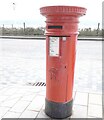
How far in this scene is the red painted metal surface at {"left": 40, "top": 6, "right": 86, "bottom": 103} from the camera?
3395 millimetres

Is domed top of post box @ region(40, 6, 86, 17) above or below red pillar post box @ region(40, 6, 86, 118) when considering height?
above

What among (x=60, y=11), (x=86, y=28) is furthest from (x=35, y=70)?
(x=86, y=28)

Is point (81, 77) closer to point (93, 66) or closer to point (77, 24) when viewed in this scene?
point (93, 66)

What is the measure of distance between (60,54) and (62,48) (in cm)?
10

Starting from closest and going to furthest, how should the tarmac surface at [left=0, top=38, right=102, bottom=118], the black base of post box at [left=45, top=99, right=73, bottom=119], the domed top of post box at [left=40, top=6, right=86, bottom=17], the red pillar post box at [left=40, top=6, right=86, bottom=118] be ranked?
the domed top of post box at [left=40, top=6, right=86, bottom=17]
the red pillar post box at [left=40, top=6, right=86, bottom=118]
the black base of post box at [left=45, top=99, right=73, bottom=119]
the tarmac surface at [left=0, top=38, right=102, bottom=118]

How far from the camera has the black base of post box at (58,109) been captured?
3.73 metres

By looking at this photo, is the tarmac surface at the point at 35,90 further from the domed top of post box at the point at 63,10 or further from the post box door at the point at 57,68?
the domed top of post box at the point at 63,10

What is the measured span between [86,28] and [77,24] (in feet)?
68.8

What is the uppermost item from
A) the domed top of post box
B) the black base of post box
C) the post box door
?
the domed top of post box

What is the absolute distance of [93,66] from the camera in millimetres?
7973

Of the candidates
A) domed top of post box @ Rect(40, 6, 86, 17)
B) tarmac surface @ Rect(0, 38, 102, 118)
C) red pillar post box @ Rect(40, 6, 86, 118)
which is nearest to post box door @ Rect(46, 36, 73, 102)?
red pillar post box @ Rect(40, 6, 86, 118)

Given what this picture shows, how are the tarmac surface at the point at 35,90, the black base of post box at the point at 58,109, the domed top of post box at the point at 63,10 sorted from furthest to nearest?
the tarmac surface at the point at 35,90
the black base of post box at the point at 58,109
the domed top of post box at the point at 63,10

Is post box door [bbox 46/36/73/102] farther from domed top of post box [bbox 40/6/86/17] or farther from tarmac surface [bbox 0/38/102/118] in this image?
tarmac surface [bbox 0/38/102/118]

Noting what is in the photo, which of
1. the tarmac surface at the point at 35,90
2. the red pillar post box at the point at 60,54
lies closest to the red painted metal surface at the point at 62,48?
the red pillar post box at the point at 60,54
